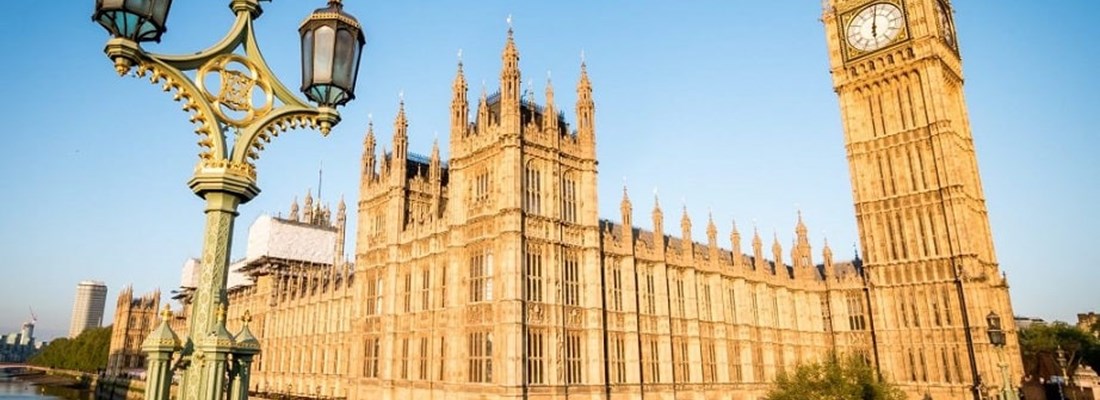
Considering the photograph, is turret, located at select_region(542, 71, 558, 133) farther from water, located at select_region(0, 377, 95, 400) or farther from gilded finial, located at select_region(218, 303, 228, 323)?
water, located at select_region(0, 377, 95, 400)

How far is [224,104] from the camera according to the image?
20.2ft

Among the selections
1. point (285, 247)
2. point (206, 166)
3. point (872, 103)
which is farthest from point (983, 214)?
point (285, 247)

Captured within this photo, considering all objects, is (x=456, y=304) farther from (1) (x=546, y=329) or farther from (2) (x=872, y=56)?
(2) (x=872, y=56)

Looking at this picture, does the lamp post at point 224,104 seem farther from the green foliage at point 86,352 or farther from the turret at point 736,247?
the green foliage at point 86,352

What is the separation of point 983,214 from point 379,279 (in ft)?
162

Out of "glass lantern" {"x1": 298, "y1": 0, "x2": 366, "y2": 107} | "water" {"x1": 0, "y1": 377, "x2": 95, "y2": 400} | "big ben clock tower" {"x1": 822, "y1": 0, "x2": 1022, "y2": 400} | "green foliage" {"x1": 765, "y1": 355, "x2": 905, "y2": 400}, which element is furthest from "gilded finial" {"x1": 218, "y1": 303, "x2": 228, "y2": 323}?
"water" {"x1": 0, "y1": 377, "x2": 95, "y2": 400}

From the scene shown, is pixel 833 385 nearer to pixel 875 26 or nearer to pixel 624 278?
pixel 624 278

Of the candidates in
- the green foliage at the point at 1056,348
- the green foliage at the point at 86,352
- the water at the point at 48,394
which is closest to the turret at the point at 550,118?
the green foliage at the point at 1056,348

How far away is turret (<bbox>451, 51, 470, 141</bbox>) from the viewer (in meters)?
40.2

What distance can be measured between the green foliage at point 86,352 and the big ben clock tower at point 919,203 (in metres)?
131

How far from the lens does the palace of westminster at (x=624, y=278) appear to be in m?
36.0

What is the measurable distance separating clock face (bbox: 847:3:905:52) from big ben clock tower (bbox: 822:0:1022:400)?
0.30ft

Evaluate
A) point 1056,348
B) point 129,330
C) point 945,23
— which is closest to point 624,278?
point 945,23

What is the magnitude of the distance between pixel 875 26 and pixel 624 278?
36481mm
